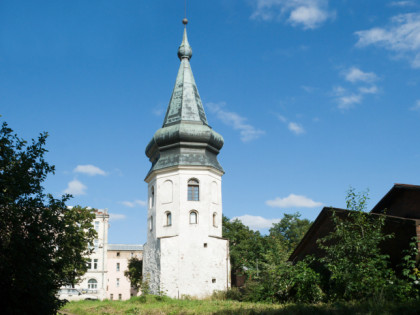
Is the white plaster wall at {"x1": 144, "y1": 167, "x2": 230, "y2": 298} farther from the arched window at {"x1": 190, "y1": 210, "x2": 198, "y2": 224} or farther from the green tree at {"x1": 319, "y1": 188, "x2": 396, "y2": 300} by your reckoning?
the green tree at {"x1": 319, "y1": 188, "x2": 396, "y2": 300}

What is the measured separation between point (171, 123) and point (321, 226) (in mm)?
15343

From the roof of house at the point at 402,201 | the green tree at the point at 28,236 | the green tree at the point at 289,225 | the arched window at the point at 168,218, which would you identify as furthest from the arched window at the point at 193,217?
the green tree at the point at 289,225

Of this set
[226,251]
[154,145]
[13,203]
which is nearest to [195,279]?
[226,251]

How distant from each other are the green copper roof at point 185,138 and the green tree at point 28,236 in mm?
18856

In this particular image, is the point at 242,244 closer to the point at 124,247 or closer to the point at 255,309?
the point at 124,247

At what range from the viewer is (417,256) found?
53.9 ft

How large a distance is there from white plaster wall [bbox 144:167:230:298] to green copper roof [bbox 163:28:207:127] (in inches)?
165

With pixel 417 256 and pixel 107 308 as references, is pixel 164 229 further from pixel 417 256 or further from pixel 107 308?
pixel 417 256

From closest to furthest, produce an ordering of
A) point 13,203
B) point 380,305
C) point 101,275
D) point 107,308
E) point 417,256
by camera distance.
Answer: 1. point 13,203
2. point 380,305
3. point 417,256
4. point 107,308
5. point 101,275

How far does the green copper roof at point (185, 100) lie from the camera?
34500 millimetres

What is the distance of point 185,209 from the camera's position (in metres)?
32.0

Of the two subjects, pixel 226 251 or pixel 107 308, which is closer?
pixel 107 308

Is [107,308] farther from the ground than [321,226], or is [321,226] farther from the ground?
[321,226]

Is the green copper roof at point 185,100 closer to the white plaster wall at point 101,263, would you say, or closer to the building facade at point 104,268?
the building facade at point 104,268
